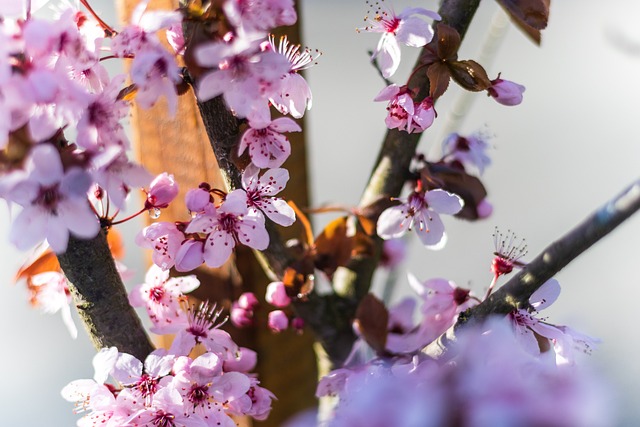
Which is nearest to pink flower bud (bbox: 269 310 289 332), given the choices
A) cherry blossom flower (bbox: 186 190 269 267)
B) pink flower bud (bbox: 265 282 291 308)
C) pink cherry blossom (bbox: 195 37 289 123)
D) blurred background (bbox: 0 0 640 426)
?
pink flower bud (bbox: 265 282 291 308)

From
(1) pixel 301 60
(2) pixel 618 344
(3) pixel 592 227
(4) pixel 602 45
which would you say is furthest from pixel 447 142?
(4) pixel 602 45

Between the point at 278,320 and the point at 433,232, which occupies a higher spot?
the point at 433,232

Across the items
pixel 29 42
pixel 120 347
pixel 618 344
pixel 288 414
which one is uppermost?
pixel 29 42

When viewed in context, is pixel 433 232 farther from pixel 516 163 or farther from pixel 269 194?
pixel 516 163

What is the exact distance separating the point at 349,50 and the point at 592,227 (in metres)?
1.61

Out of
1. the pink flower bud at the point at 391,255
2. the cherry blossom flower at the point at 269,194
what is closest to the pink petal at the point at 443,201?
the cherry blossom flower at the point at 269,194

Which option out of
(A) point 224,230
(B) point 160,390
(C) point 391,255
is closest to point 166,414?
(B) point 160,390

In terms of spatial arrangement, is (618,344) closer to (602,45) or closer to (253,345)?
(602,45)

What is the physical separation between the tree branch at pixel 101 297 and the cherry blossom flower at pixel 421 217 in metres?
0.20

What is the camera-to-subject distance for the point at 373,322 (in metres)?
0.58

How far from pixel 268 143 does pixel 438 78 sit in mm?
129

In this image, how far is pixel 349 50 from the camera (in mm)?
1957

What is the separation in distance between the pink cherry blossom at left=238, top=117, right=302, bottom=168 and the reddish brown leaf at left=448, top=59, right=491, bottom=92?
0.39 ft

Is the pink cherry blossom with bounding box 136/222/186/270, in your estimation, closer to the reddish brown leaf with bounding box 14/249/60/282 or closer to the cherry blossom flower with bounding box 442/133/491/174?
the reddish brown leaf with bounding box 14/249/60/282
